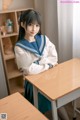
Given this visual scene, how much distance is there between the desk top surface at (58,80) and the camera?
1.40m

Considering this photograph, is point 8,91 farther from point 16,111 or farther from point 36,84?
point 16,111

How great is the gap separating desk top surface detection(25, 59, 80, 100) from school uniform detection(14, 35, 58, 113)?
61 millimetres

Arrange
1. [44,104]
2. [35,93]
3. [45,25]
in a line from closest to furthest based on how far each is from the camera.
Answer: [35,93]
[44,104]
[45,25]

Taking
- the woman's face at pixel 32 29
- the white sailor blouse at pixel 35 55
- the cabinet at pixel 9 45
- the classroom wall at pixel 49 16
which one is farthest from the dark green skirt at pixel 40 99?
the classroom wall at pixel 49 16

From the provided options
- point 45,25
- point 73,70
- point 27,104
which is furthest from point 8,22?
point 27,104

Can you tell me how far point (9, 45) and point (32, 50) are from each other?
983 millimetres

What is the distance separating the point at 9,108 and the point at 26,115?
0.46 feet

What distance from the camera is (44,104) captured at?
70.1 inches

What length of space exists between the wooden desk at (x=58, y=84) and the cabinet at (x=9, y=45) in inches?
36.0

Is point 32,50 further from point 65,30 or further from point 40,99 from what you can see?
point 65,30

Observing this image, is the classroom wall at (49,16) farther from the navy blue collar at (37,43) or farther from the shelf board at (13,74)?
the navy blue collar at (37,43)

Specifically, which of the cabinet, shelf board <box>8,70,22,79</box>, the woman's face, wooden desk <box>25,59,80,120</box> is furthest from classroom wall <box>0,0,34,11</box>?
wooden desk <box>25,59,80,120</box>

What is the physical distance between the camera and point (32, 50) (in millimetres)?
1659

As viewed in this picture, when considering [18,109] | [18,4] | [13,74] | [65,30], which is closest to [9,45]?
[13,74]
